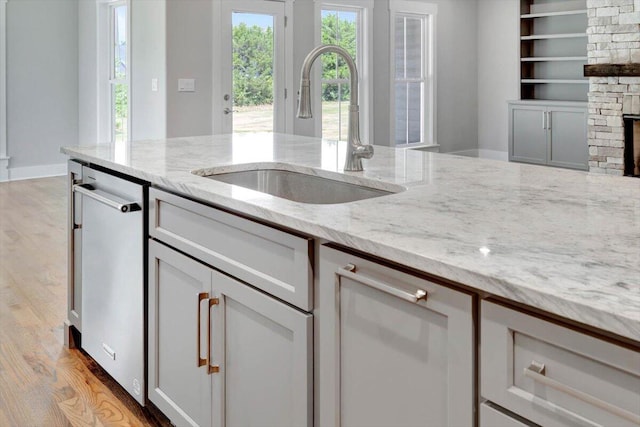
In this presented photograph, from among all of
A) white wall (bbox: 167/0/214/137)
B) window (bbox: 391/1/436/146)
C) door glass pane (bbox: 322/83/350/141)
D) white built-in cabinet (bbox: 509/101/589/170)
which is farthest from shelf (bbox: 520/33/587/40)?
white wall (bbox: 167/0/214/137)

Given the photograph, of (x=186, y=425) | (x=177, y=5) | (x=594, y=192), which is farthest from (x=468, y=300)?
(x=177, y=5)

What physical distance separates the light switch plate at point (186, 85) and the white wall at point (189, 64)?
0.03m

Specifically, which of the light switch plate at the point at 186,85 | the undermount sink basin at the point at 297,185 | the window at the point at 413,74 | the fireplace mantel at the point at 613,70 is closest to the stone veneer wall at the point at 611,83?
the fireplace mantel at the point at 613,70

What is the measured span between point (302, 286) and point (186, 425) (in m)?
0.84

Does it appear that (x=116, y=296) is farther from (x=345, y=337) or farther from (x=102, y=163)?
(x=345, y=337)

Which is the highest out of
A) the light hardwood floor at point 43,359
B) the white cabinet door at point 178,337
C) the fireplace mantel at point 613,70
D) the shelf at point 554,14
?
the shelf at point 554,14

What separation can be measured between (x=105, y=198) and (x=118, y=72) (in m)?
5.64

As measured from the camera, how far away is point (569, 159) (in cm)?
794

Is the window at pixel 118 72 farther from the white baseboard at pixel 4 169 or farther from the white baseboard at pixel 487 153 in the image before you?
the white baseboard at pixel 487 153

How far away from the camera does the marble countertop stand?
3.06 ft

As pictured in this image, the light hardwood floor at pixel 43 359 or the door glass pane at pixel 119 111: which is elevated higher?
the door glass pane at pixel 119 111

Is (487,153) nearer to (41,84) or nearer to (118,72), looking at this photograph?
(118,72)

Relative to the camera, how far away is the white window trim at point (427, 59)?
26.5 ft

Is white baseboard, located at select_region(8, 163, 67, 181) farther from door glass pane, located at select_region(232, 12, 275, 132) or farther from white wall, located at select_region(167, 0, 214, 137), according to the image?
door glass pane, located at select_region(232, 12, 275, 132)
